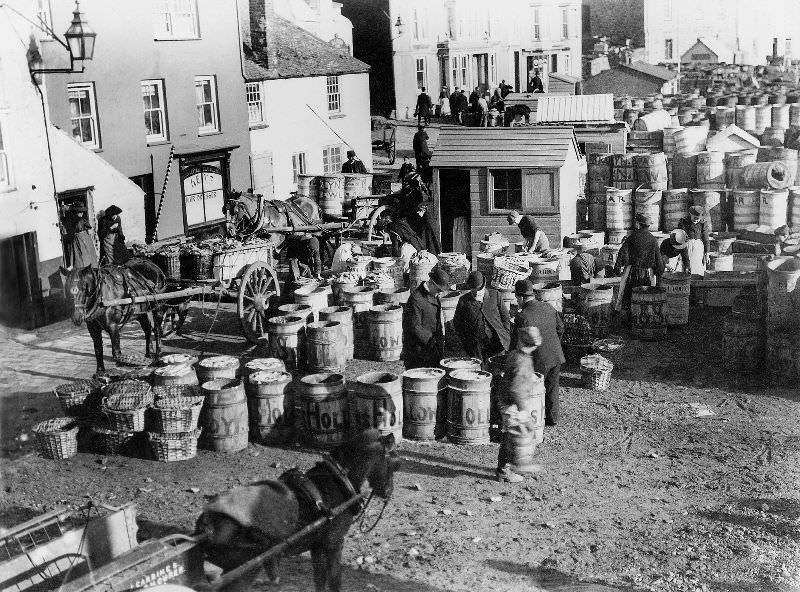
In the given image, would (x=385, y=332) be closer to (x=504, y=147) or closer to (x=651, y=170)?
(x=504, y=147)

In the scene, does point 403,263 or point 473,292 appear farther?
point 403,263

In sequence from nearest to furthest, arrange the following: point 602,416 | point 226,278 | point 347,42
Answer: point 602,416
point 226,278
point 347,42

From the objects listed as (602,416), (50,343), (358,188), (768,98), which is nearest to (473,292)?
(602,416)

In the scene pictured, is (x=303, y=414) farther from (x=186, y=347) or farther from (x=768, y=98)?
(x=768, y=98)

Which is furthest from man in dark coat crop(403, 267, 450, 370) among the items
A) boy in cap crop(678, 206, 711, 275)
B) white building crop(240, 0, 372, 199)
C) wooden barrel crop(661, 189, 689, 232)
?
white building crop(240, 0, 372, 199)

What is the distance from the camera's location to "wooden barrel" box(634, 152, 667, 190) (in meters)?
22.4

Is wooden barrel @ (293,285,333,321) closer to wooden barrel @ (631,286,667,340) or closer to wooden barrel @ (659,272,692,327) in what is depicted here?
wooden barrel @ (631,286,667,340)

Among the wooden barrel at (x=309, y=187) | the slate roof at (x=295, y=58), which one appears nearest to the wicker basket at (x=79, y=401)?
the wooden barrel at (x=309, y=187)

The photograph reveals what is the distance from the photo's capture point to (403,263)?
58.3 ft

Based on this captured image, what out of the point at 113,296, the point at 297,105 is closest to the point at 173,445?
the point at 113,296

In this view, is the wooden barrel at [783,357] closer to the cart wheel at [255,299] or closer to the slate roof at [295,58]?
the cart wheel at [255,299]

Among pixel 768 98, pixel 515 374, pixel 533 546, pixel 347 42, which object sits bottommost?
pixel 533 546

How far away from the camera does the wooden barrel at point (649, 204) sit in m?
21.6

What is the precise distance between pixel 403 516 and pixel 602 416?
3991 mm
